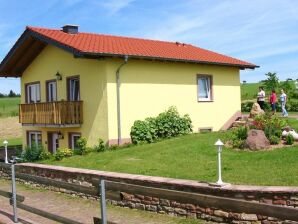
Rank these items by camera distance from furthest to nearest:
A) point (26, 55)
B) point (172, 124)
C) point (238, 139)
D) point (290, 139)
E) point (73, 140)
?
1. point (26, 55)
2. point (73, 140)
3. point (172, 124)
4. point (238, 139)
5. point (290, 139)

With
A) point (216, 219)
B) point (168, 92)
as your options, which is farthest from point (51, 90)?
point (216, 219)

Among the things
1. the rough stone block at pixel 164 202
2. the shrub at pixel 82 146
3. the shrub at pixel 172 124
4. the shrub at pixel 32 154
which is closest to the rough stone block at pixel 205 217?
the rough stone block at pixel 164 202

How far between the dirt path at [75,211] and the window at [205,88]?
31.0ft

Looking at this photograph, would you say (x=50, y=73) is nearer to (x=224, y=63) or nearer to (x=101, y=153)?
(x=101, y=153)

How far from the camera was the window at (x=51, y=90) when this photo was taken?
20.2 m

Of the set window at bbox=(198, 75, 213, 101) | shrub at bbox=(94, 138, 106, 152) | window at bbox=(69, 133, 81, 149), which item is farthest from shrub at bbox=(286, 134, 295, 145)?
window at bbox=(69, 133, 81, 149)

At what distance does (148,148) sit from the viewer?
48.9ft

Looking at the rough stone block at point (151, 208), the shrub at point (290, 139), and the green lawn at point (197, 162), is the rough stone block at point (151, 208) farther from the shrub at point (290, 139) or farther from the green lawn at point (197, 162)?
the shrub at point (290, 139)

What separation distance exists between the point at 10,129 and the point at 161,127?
28.6 metres

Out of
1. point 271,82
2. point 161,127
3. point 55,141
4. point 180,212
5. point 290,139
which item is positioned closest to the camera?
point 180,212

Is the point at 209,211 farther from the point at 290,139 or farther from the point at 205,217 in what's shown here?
the point at 290,139

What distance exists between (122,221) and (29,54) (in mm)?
14360

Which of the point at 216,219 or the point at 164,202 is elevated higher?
the point at 164,202

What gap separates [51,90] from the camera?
20.5m
